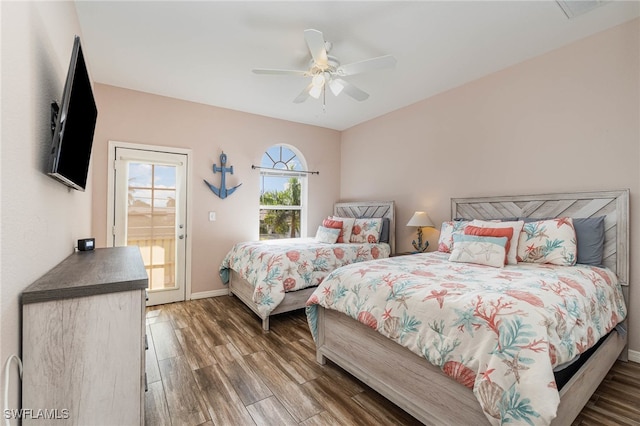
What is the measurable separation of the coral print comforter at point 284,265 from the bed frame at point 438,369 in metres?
0.81

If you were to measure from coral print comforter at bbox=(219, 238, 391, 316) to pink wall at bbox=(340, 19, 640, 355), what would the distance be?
112cm

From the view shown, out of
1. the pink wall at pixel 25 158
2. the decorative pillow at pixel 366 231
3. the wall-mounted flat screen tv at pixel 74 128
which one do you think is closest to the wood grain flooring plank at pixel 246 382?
the pink wall at pixel 25 158

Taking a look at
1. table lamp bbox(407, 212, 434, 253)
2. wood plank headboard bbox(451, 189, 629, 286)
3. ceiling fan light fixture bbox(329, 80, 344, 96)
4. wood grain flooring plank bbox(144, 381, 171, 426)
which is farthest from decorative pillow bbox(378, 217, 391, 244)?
wood grain flooring plank bbox(144, 381, 171, 426)

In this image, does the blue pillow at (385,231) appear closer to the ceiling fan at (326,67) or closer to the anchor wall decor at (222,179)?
the ceiling fan at (326,67)

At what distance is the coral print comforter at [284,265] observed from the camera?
2.98m

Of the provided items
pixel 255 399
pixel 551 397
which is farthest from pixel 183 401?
pixel 551 397

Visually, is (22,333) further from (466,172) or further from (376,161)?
(376,161)

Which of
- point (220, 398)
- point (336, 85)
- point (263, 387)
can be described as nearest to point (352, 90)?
point (336, 85)

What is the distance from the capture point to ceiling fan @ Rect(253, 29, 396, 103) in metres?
2.11

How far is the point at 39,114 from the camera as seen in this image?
1.27 meters

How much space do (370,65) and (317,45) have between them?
1.59 ft

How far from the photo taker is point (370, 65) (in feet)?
7.64

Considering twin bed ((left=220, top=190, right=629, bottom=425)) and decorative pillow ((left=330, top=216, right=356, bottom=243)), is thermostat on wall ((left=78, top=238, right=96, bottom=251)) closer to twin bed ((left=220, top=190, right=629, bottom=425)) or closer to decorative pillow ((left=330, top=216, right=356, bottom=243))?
twin bed ((left=220, top=190, right=629, bottom=425))

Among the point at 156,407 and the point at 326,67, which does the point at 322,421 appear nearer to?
the point at 156,407
